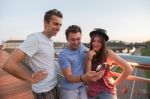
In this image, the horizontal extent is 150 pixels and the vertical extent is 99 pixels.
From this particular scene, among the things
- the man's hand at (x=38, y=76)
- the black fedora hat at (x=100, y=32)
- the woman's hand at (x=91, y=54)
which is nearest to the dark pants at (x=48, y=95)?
the man's hand at (x=38, y=76)

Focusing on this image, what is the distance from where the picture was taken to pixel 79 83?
7.67 feet

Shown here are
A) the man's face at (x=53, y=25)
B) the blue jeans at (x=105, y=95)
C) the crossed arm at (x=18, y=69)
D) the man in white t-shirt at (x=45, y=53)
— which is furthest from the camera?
the blue jeans at (x=105, y=95)

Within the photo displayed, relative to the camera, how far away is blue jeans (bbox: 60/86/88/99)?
2.31 meters

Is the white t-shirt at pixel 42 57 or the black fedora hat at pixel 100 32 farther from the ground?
the black fedora hat at pixel 100 32

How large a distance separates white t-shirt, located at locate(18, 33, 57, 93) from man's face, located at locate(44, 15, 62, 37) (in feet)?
0.19

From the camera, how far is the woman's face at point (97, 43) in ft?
8.21

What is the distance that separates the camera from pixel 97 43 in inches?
98.7

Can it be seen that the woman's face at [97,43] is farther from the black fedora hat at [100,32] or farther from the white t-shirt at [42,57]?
the white t-shirt at [42,57]

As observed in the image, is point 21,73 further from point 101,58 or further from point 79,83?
point 101,58

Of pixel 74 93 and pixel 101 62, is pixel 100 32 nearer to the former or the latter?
pixel 101 62

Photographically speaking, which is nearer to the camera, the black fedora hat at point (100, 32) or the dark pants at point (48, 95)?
the dark pants at point (48, 95)

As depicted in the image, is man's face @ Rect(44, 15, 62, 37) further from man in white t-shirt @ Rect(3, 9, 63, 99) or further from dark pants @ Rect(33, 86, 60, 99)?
dark pants @ Rect(33, 86, 60, 99)

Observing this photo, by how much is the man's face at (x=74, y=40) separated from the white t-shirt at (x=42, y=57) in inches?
6.5

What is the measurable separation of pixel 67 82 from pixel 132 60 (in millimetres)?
892
